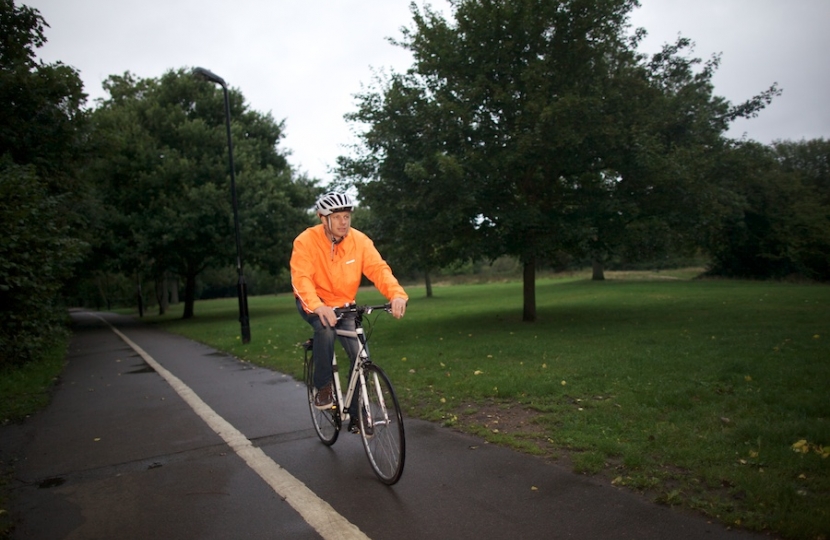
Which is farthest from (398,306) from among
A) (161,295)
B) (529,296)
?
(161,295)

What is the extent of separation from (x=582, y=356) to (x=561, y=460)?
5115 millimetres

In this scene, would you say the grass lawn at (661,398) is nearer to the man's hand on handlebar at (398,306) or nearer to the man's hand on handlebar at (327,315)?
the man's hand on handlebar at (398,306)

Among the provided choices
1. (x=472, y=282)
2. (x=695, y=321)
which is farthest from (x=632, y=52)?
(x=472, y=282)

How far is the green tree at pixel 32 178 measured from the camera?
9641 millimetres

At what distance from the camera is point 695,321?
14.0 metres

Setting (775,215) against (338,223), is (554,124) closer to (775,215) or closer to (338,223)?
(338,223)

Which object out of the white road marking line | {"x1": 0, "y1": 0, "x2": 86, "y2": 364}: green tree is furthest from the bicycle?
{"x1": 0, "y1": 0, "x2": 86, "y2": 364}: green tree

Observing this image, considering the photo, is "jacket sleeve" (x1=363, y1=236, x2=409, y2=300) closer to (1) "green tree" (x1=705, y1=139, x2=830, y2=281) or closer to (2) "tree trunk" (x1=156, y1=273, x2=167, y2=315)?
(1) "green tree" (x1=705, y1=139, x2=830, y2=281)

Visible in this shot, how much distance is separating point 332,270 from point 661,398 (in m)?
3.96

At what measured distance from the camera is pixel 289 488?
14.2 feet

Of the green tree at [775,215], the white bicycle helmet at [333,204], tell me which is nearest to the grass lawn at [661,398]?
the white bicycle helmet at [333,204]

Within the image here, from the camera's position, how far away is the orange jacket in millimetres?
4820

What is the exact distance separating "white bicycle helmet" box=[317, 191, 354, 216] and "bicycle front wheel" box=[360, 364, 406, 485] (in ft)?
4.24

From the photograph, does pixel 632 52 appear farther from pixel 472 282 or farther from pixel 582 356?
pixel 472 282
